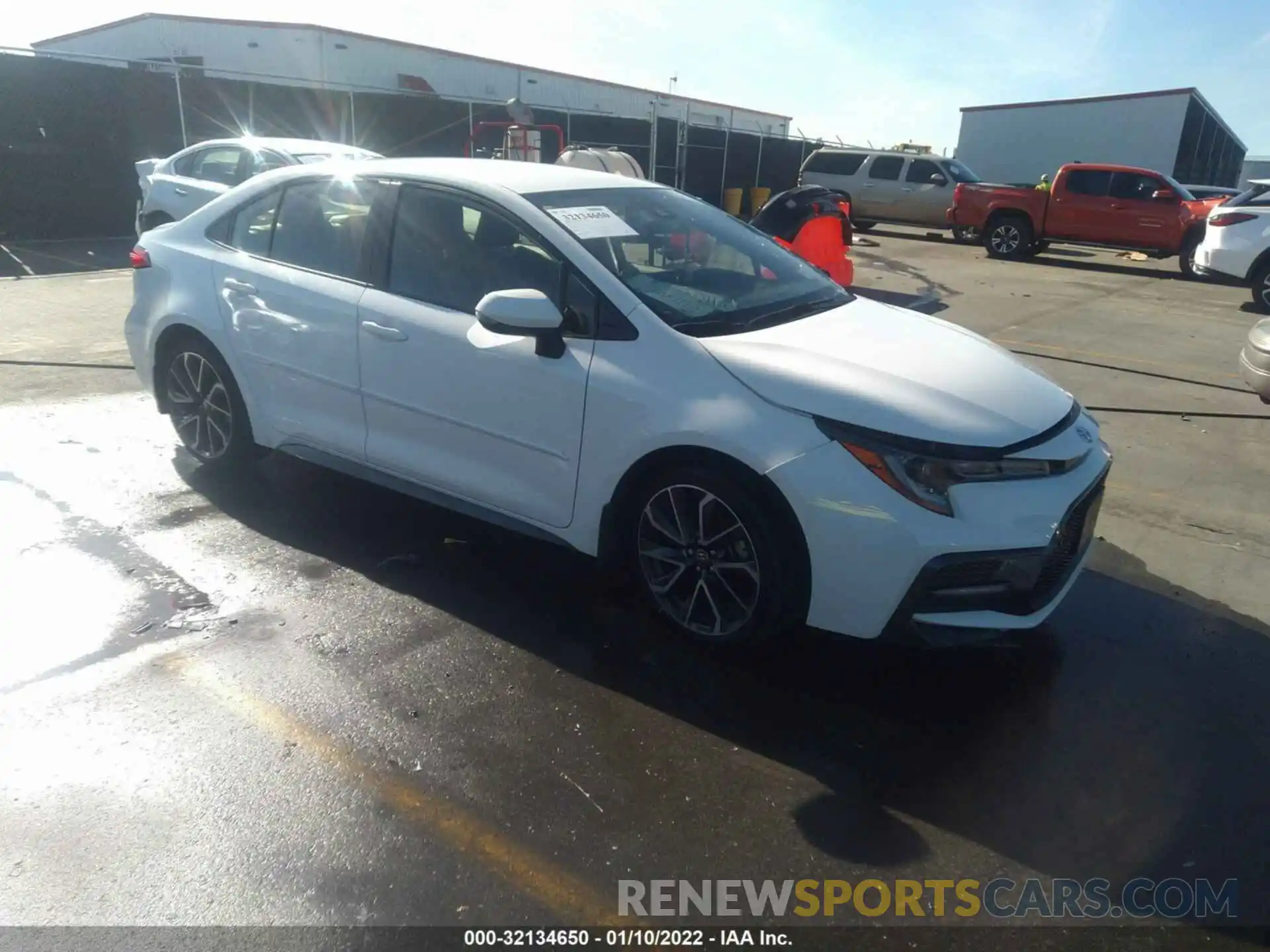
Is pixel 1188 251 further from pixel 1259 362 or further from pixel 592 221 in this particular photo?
pixel 592 221

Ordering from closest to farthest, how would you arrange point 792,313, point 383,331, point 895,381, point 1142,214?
point 895,381 → point 792,313 → point 383,331 → point 1142,214

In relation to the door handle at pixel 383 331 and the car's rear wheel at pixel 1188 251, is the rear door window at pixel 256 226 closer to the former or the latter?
the door handle at pixel 383 331

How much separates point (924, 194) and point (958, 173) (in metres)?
0.93

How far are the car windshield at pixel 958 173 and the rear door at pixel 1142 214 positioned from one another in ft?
12.9

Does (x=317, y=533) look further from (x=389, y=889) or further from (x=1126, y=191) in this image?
(x=1126, y=191)

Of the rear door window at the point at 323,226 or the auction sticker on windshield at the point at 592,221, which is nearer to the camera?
the auction sticker on windshield at the point at 592,221

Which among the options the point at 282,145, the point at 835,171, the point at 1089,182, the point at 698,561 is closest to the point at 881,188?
the point at 835,171

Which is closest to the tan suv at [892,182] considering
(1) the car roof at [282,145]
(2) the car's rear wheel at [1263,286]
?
(2) the car's rear wheel at [1263,286]

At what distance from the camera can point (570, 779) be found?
9.07 feet

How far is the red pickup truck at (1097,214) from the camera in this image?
17.7 metres

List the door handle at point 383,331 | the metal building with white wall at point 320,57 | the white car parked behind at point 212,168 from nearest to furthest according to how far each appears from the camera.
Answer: the door handle at point 383,331 → the white car parked behind at point 212,168 → the metal building with white wall at point 320,57

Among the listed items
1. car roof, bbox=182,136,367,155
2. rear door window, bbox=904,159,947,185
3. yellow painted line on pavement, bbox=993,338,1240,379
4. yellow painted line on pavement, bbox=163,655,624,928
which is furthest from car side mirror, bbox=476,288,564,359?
rear door window, bbox=904,159,947,185

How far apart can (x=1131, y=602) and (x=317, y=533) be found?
11.8 ft

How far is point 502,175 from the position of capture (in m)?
4.02
